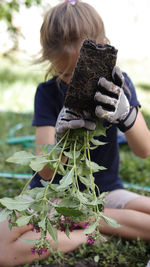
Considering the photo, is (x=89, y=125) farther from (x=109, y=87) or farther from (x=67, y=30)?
(x=67, y=30)

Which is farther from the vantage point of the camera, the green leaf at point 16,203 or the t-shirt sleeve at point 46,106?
the t-shirt sleeve at point 46,106

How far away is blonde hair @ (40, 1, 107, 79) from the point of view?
1.63 m

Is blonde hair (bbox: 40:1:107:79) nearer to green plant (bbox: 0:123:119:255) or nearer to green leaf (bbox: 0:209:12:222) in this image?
green plant (bbox: 0:123:119:255)

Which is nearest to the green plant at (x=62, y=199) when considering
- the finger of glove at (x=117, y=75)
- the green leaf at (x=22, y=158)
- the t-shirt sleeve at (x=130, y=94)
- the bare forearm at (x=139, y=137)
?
the green leaf at (x=22, y=158)

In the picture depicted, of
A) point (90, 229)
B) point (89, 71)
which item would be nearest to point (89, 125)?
point (89, 71)

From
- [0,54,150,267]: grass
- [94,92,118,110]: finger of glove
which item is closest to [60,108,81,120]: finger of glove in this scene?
[94,92,118,110]: finger of glove

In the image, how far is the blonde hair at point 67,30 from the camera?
163cm

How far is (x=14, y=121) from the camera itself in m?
4.05

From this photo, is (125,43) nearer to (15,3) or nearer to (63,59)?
(15,3)

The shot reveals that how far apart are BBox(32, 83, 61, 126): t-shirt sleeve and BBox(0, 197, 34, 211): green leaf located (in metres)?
0.85

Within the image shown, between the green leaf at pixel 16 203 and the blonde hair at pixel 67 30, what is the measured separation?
81 centimetres

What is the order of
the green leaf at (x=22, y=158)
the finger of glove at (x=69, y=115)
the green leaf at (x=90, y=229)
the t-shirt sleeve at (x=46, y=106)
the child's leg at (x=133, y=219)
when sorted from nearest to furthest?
the green leaf at (x=90, y=229) → the green leaf at (x=22, y=158) → the finger of glove at (x=69, y=115) → the child's leg at (x=133, y=219) → the t-shirt sleeve at (x=46, y=106)

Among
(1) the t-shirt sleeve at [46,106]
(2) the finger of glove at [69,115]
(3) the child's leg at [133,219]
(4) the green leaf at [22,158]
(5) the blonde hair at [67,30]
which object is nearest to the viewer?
(4) the green leaf at [22,158]

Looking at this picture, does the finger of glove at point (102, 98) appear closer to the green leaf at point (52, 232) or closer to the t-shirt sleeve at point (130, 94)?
the green leaf at point (52, 232)
